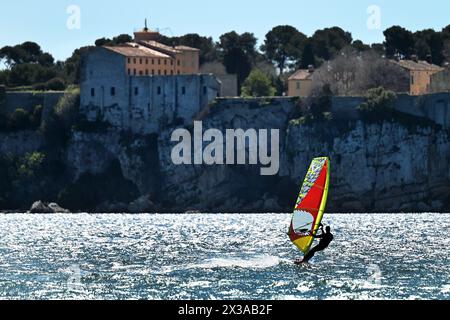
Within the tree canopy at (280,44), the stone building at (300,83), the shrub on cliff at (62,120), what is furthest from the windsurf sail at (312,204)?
the tree canopy at (280,44)

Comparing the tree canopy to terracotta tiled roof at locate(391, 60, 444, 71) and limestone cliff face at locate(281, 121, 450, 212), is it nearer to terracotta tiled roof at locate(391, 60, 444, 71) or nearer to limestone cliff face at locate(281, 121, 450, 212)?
terracotta tiled roof at locate(391, 60, 444, 71)

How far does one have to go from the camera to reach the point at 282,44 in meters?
171

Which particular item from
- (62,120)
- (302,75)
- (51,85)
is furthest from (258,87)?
(51,85)

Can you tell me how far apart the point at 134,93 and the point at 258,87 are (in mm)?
11662

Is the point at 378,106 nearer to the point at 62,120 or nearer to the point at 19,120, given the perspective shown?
the point at 62,120

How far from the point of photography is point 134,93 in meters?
129

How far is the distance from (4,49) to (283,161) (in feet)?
201

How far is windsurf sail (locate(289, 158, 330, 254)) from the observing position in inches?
2403

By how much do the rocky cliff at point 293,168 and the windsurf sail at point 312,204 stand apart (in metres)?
54.9

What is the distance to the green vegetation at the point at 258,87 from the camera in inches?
5285

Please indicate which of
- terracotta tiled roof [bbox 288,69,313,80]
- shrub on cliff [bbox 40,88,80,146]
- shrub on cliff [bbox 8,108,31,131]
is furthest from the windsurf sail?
terracotta tiled roof [bbox 288,69,313,80]

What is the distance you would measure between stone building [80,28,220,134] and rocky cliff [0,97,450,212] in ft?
4.65

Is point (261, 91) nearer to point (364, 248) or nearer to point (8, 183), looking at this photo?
point (8, 183)

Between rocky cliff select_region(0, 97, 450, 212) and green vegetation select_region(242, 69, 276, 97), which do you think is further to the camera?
green vegetation select_region(242, 69, 276, 97)
